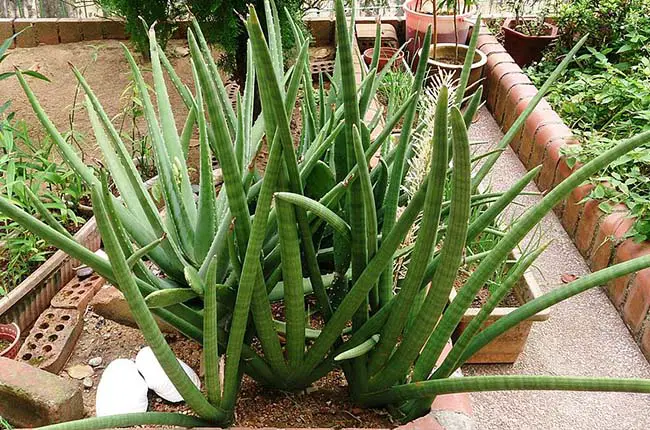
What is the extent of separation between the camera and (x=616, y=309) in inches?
96.6

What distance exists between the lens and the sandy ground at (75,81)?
354 cm

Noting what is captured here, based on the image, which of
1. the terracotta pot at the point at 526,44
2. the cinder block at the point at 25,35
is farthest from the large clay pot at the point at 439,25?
the cinder block at the point at 25,35

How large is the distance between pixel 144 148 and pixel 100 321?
0.98m

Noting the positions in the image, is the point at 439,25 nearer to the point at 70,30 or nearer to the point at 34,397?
the point at 70,30

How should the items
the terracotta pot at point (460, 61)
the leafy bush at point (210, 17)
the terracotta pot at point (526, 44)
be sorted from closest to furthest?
the leafy bush at point (210, 17)
the terracotta pot at point (460, 61)
the terracotta pot at point (526, 44)

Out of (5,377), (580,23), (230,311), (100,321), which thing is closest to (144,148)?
(100,321)

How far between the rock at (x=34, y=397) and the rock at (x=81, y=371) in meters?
0.16

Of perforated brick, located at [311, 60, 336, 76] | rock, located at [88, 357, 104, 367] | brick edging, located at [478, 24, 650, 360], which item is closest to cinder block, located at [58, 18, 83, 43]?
perforated brick, located at [311, 60, 336, 76]

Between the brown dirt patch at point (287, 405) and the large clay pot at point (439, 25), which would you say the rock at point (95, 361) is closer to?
the brown dirt patch at point (287, 405)

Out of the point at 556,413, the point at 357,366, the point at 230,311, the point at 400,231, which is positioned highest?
the point at 400,231

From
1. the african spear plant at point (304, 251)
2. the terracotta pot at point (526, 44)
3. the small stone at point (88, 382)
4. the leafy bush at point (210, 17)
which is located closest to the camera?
the african spear plant at point (304, 251)

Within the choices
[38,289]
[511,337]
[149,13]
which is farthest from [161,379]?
[149,13]

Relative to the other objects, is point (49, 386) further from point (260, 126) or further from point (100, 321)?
point (260, 126)

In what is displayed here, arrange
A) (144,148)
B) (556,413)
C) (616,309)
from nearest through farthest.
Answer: (556,413)
(616,309)
(144,148)
